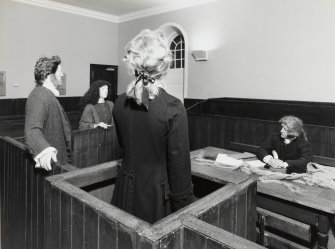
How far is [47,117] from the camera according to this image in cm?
245

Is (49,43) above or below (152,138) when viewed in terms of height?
above

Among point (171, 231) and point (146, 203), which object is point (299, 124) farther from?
point (171, 231)

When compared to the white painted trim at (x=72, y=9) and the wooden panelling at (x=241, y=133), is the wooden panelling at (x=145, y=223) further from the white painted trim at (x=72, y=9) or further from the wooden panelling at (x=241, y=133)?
the white painted trim at (x=72, y=9)

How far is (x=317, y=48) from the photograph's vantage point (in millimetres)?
6582

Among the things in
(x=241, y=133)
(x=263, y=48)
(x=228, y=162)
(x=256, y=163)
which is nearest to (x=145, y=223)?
(x=228, y=162)

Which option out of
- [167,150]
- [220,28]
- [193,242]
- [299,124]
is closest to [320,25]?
[220,28]

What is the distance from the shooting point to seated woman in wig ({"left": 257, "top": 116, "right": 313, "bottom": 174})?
3.32 m

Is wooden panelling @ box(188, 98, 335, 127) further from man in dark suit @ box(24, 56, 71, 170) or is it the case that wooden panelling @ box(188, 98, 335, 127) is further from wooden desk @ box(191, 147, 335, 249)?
man in dark suit @ box(24, 56, 71, 170)

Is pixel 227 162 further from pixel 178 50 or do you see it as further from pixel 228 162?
pixel 178 50

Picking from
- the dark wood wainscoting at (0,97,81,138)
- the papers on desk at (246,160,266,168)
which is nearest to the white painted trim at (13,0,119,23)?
the dark wood wainscoting at (0,97,81,138)

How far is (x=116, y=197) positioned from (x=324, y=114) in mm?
5765

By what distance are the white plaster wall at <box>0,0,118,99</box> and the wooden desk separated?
7.79m

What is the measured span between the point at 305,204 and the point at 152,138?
1.43 m

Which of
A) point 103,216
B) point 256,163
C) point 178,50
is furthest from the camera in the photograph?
point 178,50
